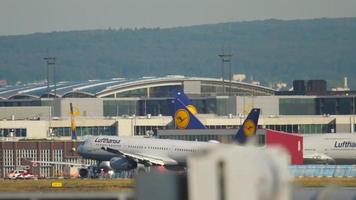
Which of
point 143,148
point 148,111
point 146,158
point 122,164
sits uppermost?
point 148,111

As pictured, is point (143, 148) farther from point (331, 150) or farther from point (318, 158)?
point (331, 150)

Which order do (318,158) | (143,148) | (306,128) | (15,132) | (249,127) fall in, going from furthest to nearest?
(306,128), (15,132), (318,158), (249,127), (143,148)

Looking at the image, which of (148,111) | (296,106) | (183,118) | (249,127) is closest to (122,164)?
(249,127)

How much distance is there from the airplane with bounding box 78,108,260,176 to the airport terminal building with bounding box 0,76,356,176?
1904cm

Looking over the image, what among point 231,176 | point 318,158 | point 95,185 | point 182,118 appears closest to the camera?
point 231,176

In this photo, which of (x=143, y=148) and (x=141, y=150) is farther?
(x=143, y=148)

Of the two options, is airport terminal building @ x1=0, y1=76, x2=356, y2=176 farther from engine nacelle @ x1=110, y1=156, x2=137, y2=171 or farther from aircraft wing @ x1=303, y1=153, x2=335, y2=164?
engine nacelle @ x1=110, y1=156, x2=137, y2=171

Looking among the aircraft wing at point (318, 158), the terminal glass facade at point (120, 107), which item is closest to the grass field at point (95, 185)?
the aircraft wing at point (318, 158)

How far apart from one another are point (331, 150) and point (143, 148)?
52.3 ft

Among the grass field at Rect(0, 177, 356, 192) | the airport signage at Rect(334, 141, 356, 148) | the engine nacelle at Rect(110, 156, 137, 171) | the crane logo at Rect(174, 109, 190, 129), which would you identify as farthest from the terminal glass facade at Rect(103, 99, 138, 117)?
the grass field at Rect(0, 177, 356, 192)

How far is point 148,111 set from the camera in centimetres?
18512

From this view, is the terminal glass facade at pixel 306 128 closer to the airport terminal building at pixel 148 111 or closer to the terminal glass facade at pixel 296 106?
the airport terminal building at pixel 148 111

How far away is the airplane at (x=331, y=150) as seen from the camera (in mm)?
100562

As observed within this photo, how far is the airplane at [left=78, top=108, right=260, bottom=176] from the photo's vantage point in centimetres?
9088
